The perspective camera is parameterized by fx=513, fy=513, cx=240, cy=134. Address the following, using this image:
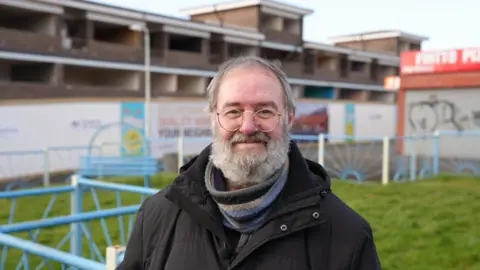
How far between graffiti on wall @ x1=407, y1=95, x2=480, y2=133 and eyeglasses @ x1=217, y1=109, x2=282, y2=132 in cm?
1769

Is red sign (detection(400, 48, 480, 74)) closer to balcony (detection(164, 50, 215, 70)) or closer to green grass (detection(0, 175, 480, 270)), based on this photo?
green grass (detection(0, 175, 480, 270))

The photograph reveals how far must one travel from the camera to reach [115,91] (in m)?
26.8

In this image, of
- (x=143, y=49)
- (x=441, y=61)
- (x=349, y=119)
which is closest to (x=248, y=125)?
(x=441, y=61)

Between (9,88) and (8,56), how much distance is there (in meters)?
1.49

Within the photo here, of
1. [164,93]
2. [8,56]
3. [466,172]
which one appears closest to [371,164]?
[466,172]

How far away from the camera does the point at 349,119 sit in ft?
134

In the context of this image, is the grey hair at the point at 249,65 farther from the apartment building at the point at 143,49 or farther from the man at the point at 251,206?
the apartment building at the point at 143,49

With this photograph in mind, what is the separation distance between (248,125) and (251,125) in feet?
0.04

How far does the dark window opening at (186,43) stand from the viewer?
1326 inches

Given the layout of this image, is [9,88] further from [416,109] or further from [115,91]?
[416,109]

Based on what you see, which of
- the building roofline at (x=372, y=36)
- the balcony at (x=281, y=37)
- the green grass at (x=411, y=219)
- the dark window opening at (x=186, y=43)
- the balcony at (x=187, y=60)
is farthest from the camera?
the building roofline at (x=372, y=36)

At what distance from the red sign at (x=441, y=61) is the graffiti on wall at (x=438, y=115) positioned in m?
1.09

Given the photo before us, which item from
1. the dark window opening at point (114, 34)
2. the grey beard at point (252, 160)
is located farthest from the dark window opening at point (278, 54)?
the grey beard at point (252, 160)

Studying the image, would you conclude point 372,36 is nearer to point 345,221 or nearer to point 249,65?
point 249,65
